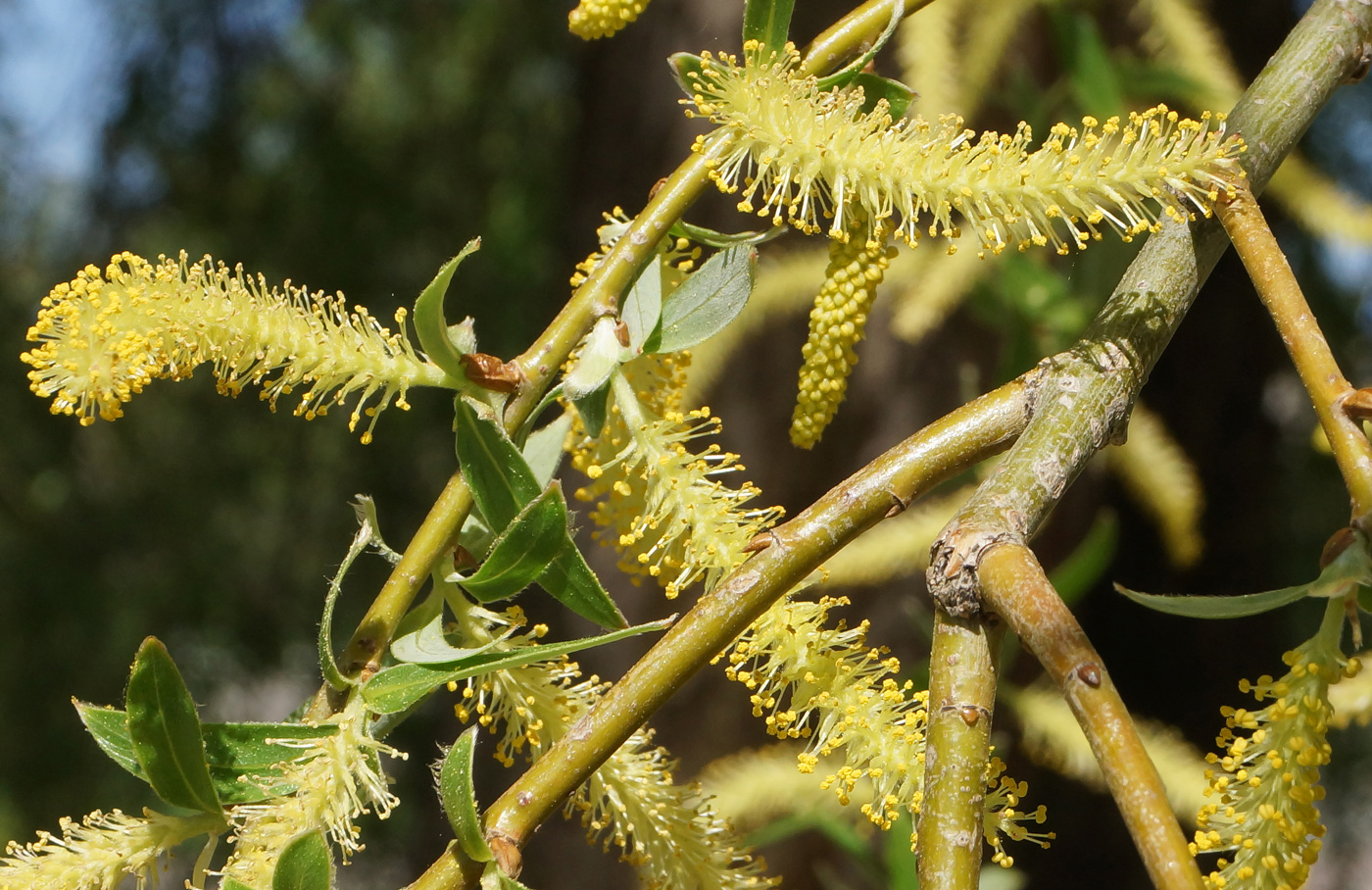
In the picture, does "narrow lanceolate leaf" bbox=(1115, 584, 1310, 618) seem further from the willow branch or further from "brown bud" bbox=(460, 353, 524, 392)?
"brown bud" bbox=(460, 353, 524, 392)

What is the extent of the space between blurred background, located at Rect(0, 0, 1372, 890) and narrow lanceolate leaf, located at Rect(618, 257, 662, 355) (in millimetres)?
912

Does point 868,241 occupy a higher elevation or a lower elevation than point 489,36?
lower

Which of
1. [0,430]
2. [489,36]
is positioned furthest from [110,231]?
[489,36]

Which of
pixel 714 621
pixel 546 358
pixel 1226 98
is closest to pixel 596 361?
pixel 546 358

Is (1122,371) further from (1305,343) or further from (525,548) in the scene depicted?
(525,548)

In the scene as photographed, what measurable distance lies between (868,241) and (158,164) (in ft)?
5.99

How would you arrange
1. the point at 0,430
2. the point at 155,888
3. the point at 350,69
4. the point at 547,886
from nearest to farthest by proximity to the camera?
the point at 155,888
the point at 547,886
the point at 0,430
the point at 350,69

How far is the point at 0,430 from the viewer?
1915 millimetres

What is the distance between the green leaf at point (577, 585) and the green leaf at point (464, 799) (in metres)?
0.08

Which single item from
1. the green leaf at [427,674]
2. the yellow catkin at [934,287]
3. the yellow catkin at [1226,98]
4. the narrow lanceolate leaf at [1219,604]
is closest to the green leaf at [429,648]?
the green leaf at [427,674]

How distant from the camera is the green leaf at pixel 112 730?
0.45 m

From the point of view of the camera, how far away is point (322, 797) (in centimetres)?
44

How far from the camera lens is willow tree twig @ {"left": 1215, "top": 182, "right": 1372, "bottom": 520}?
364 millimetres

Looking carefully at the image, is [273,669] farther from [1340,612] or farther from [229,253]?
[1340,612]
